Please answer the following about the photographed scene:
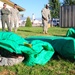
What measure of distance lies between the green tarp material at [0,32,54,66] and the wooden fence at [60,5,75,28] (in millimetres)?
28427

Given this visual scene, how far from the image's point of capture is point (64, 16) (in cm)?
3588

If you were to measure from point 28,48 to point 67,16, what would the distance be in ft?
97.8

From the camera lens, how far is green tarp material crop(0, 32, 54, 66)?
6.21m

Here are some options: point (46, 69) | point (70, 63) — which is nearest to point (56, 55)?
point (70, 63)

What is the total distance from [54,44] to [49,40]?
34 cm

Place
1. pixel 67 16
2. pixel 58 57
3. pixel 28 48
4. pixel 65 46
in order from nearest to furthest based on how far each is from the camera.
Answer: pixel 28 48, pixel 65 46, pixel 58 57, pixel 67 16

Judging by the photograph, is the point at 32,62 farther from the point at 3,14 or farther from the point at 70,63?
the point at 3,14

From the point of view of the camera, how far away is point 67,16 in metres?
35.9

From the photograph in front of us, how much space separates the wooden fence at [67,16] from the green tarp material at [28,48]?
28.4 meters

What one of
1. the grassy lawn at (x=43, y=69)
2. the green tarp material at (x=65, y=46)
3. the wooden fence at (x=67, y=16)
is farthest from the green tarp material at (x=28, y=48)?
Result: the wooden fence at (x=67, y=16)

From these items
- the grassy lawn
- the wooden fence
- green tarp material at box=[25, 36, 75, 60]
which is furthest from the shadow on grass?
the wooden fence

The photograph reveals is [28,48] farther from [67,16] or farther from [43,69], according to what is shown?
[67,16]

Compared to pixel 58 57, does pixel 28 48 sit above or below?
above

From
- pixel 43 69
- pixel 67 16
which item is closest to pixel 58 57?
pixel 43 69
